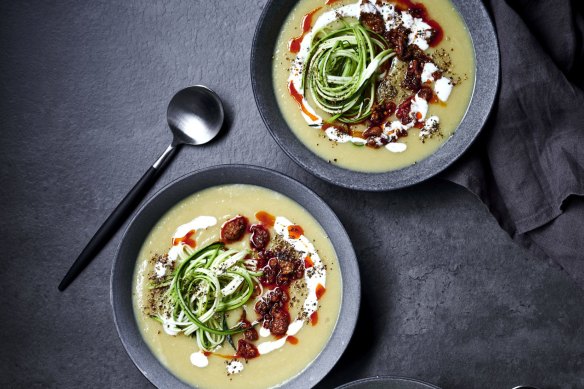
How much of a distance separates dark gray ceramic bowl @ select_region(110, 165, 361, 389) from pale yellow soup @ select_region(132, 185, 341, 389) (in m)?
0.03

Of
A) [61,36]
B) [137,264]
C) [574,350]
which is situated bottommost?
[574,350]

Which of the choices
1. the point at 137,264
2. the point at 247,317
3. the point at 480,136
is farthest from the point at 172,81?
the point at 480,136

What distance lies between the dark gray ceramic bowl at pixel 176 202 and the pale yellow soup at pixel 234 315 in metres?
0.03

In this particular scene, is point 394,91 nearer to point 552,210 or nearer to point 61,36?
point 552,210

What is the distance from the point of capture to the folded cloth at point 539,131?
3.07m

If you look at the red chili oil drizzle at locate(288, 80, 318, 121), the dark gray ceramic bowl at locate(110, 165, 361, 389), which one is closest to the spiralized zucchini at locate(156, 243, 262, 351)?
the dark gray ceramic bowl at locate(110, 165, 361, 389)

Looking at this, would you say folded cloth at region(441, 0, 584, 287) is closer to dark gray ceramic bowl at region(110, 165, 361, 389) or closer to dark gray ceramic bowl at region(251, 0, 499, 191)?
dark gray ceramic bowl at region(251, 0, 499, 191)

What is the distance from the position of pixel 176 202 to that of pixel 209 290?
427 millimetres

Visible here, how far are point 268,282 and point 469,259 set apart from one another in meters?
0.93

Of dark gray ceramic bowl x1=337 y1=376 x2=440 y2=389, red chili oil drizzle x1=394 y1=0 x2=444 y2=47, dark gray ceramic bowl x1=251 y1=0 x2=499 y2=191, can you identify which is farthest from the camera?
red chili oil drizzle x1=394 y1=0 x2=444 y2=47

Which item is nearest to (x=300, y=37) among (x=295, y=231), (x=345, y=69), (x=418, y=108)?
(x=345, y=69)

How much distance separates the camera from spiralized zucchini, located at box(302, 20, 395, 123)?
3.24 metres

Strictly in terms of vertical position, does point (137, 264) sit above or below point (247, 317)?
above

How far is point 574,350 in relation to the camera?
10.8 ft
